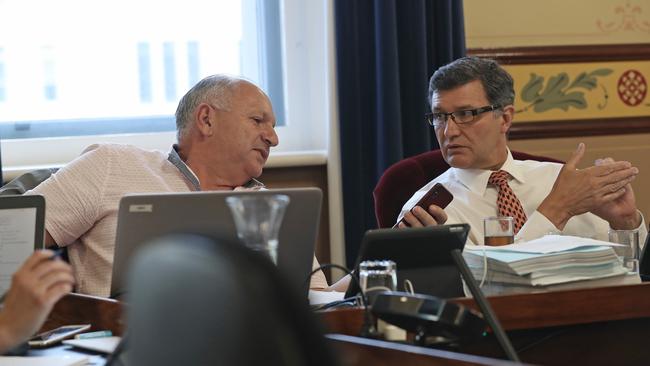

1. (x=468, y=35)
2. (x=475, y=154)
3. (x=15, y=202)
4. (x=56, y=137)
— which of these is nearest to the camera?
(x=15, y=202)

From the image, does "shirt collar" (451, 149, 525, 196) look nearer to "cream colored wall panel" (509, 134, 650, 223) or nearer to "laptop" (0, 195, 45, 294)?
"cream colored wall panel" (509, 134, 650, 223)

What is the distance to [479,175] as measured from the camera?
2854 mm

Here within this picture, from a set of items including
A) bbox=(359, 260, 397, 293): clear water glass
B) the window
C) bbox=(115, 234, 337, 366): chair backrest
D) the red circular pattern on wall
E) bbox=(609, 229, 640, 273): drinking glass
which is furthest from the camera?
the red circular pattern on wall

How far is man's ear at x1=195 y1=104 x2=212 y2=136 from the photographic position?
2642 millimetres

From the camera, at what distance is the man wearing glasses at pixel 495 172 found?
2662 millimetres

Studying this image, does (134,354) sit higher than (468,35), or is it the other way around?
(468,35)

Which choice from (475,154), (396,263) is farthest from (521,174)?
(396,263)

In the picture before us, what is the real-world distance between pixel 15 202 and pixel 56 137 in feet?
5.05

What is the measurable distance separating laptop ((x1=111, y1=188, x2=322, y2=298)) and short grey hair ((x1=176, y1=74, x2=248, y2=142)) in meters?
0.96

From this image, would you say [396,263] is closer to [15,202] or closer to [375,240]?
[375,240]

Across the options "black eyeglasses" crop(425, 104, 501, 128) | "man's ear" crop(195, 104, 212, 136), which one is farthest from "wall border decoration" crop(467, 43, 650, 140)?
"man's ear" crop(195, 104, 212, 136)

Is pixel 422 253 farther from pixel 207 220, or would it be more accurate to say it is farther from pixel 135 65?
pixel 135 65

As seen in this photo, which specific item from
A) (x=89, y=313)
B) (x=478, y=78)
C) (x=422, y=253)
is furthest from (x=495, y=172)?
(x=89, y=313)

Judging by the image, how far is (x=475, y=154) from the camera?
111 inches
